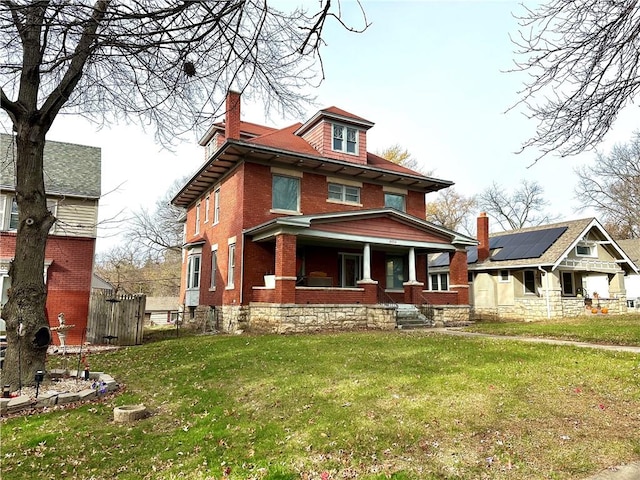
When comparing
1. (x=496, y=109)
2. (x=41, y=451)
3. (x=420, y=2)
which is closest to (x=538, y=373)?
(x=496, y=109)

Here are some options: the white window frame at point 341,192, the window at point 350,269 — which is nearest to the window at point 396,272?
the window at point 350,269

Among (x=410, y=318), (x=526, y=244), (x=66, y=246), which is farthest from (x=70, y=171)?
(x=526, y=244)

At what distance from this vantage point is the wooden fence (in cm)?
1481

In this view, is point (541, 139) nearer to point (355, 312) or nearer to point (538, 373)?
point (538, 373)

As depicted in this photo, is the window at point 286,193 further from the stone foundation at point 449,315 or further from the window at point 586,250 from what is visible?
the window at point 586,250

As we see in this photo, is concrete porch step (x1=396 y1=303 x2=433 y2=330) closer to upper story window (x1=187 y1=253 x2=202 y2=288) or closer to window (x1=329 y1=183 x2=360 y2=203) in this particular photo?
window (x1=329 y1=183 x2=360 y2=203)

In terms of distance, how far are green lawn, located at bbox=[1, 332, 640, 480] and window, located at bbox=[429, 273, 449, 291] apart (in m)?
19.9

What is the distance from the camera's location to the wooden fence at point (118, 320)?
14812 mm

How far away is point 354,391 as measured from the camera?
6.41m

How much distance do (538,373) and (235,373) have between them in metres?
5.41

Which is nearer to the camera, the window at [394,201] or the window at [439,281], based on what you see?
the window at [394,201]

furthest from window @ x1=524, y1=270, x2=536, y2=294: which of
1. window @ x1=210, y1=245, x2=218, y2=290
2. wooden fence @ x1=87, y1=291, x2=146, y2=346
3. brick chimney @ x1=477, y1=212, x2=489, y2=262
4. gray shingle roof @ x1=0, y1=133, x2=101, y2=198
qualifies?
gray shingle roof @ x1=0, y1=133, x2=101, y2=198

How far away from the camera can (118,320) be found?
15.0 meters

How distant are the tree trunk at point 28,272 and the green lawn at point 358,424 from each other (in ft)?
5.58
